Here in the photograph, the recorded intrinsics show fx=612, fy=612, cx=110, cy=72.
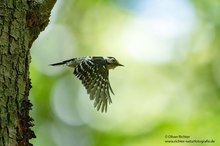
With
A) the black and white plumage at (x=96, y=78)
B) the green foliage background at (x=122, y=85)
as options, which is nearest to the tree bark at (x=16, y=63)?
the black and white plumage at (x=96, y=78)

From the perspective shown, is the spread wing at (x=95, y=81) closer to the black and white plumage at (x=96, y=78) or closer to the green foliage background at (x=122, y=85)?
the black and white plumage at (x=96, y=78)

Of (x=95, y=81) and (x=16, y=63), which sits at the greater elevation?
(x=95, y=81)

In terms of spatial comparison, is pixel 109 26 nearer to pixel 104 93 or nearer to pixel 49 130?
pixel 49 130

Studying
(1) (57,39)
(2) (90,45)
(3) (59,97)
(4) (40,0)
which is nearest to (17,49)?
(4) (40,0)

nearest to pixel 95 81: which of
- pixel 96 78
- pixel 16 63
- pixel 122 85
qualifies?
pixel 96 78

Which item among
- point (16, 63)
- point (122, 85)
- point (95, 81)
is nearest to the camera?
point (16, 63)

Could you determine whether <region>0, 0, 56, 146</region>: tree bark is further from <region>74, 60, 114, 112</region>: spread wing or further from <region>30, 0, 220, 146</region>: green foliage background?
<region>30, 0, 220, 146</region>: green foliage background

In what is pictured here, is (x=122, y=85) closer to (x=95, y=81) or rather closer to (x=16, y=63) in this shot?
(x=95, y=81)

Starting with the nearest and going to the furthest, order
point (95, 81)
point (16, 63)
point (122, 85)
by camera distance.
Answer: point (16, 63)
point (95, 81)
point (122, 85)
